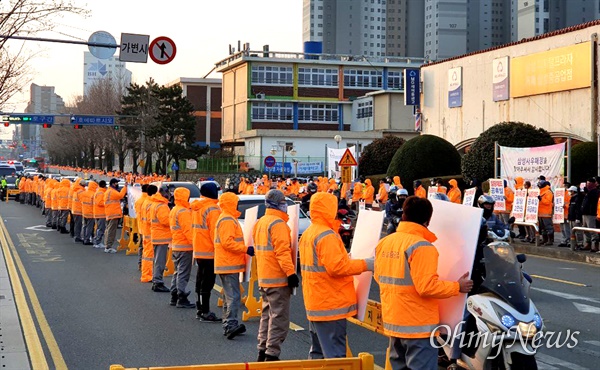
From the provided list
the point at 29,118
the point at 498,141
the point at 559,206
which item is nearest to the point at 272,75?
the point at 29,118

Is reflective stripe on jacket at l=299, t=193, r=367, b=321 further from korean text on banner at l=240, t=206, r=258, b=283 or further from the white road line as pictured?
korean text on banner at l=240, t=206, r=258, b=283

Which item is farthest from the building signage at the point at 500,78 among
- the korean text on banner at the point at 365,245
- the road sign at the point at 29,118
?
the korean text on banner at the point at 365,245

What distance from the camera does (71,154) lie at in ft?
495

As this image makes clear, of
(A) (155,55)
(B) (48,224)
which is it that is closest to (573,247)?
(A) (155,55)

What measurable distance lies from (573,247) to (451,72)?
3007 cm

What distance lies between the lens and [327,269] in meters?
7.17

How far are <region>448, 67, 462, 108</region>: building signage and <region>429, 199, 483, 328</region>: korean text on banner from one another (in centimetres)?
4317

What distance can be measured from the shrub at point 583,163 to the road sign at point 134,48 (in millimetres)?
18048

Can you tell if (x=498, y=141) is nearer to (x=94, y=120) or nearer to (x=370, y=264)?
(x=370, y=264)

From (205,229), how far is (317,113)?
A: 7885 cm

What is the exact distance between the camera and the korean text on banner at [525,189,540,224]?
23453mm

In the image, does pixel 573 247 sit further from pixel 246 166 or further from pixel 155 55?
pixel 246 166

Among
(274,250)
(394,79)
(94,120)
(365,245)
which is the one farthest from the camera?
(394,79)

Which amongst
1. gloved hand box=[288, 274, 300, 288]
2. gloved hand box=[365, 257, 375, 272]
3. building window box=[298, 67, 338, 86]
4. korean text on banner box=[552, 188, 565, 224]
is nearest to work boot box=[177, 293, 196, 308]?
gloved hand box=[288, 274, 300, 288]
